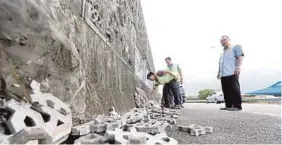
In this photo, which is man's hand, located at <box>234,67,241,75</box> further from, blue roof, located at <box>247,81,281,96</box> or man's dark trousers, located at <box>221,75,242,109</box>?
blue roof, located at <box>247,81,281,96</box>

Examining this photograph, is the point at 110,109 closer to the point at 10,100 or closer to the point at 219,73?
the point at 10,100

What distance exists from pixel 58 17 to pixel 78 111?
2.47ft

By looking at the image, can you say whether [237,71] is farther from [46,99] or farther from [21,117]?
[21,117]

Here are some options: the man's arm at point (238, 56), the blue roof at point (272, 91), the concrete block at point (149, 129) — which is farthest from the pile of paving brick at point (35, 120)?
the blue roof at point (272, 91)

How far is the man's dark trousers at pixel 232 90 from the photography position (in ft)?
17.1

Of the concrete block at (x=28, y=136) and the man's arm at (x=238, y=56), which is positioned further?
the man's arm at (x=238, y=56)

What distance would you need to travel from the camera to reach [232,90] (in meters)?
5.24

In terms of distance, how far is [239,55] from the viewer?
5059mm

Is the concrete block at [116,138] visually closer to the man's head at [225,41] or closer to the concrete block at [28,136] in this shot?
the concrete block at [28,136]

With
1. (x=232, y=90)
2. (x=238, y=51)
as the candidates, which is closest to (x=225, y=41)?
(x=238, y=51)

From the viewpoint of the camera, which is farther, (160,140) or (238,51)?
(238,51)

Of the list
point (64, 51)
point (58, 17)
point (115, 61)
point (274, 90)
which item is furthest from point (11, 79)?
point (274, 90)

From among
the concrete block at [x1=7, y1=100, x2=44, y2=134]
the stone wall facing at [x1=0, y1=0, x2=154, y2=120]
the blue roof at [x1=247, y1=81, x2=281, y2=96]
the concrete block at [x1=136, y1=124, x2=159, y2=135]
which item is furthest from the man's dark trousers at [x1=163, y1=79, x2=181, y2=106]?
the blue roof at [x1=247, y1=81, x2=281, y2=96]

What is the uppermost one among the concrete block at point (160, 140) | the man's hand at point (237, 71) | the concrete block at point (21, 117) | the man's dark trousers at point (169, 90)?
the man's hand at point (237, 71)
